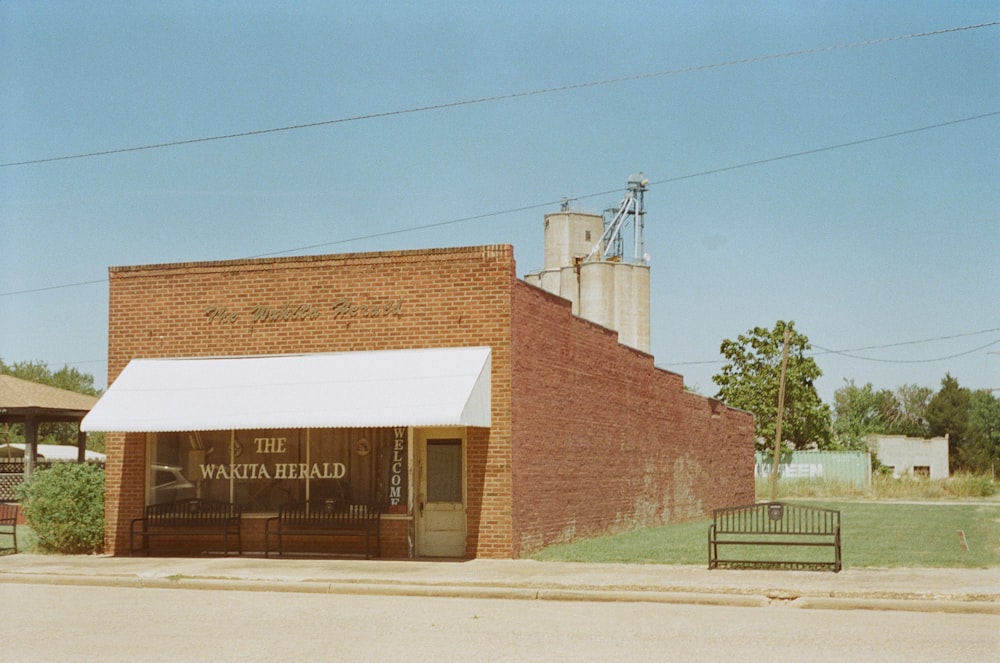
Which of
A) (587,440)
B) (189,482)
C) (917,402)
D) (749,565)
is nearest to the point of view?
(749,565)

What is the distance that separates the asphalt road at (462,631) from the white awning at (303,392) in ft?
13.1

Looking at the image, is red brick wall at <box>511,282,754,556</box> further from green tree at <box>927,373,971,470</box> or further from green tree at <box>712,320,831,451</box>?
green tree at <box>927,373,971,470</box>

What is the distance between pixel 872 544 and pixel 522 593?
8.77 metres

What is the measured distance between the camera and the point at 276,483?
2000 cm

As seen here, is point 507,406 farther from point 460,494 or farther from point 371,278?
point 371,278

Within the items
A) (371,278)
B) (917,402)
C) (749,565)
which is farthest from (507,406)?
(917,402)

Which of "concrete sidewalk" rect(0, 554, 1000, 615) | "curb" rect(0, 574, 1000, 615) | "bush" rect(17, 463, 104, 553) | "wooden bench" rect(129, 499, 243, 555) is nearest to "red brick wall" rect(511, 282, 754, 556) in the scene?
"concrete sidewalk" rect(0, 554, 1000, 615)

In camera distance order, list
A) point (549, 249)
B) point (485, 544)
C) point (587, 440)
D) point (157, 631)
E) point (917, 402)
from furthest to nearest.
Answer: point (917, 402), point (549, 249), point (587, 440), point (485, 544), point (157, 631)

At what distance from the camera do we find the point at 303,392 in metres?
19.0

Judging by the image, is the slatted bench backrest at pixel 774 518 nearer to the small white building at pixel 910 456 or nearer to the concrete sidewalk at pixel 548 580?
the concrete sidewalk at pixel 548 580

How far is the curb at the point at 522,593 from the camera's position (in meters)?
13.0

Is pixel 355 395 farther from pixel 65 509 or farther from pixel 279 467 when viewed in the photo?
pixel 65 509

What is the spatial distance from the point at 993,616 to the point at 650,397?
1555 cm

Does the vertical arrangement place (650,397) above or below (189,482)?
above
